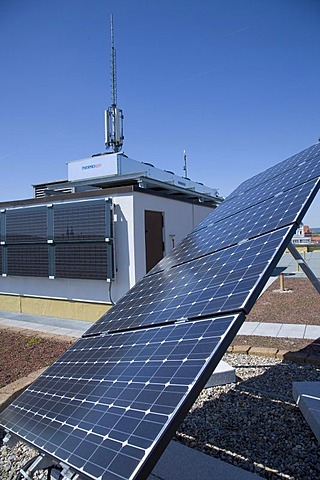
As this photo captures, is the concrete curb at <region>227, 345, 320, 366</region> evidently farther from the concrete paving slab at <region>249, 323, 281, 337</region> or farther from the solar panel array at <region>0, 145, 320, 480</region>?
the solar panel array at <region>0, 145, 320, 480</region>

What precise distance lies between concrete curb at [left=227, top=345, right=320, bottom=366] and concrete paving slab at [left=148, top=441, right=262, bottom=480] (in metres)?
3.08

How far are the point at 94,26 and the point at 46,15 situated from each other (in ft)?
7.42

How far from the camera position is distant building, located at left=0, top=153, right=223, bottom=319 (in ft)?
30.1

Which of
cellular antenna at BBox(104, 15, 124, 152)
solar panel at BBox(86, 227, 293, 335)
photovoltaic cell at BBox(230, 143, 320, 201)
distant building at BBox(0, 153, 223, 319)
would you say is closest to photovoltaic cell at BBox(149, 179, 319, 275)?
solar panel at BBox(86, 227, 293, 335)

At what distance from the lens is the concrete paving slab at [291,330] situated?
7.38 metres

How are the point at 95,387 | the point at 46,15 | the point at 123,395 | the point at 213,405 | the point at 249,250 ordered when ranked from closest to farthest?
the point at 123,395 → the point at 95,387 → the point at 249,250 → the point at 213,405 → the point at 46,15

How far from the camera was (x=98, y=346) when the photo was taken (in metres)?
3.14

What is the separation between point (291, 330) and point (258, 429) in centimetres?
451

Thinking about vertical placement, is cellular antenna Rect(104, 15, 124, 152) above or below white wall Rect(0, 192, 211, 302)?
above

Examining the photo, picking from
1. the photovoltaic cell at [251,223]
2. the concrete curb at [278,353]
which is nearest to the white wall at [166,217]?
the concrete curb at [278,353]

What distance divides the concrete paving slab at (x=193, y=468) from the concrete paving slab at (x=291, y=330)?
4.70m

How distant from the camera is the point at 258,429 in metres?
3.76

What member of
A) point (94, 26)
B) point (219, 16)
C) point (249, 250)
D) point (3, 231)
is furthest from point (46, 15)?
point (249, 250)

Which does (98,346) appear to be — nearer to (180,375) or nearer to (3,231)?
(180,375)
